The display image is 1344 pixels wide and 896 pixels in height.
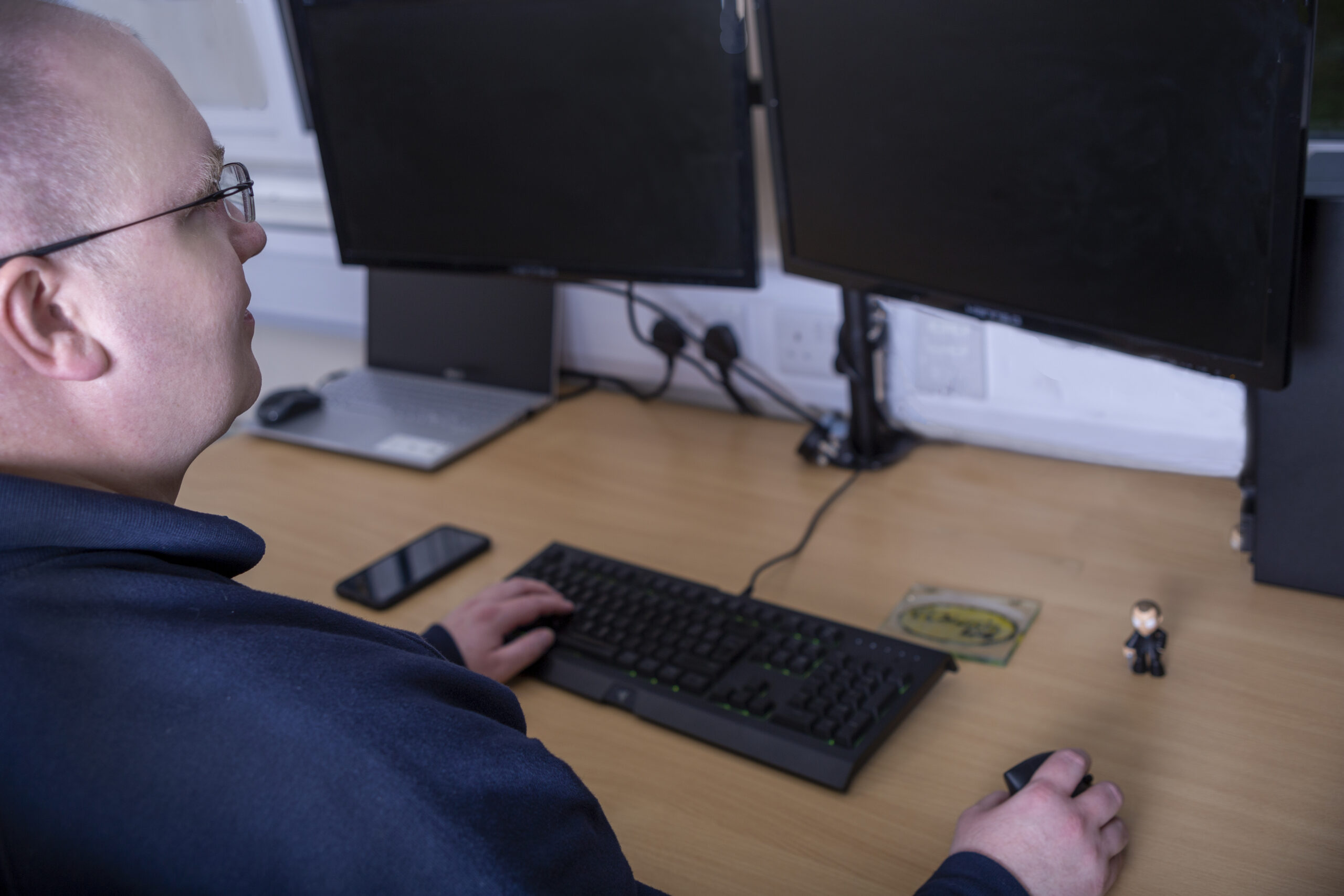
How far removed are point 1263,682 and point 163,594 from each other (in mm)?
794

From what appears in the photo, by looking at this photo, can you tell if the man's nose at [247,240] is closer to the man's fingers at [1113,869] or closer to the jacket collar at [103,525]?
the jacket collar at [103,525]

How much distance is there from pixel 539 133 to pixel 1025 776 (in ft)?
2.88

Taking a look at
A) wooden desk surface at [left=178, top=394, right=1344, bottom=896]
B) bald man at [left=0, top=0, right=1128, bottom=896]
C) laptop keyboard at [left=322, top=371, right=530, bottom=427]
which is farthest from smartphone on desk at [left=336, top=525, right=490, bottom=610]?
bald man at [left=0, top=0, right=1128, bottom=896]

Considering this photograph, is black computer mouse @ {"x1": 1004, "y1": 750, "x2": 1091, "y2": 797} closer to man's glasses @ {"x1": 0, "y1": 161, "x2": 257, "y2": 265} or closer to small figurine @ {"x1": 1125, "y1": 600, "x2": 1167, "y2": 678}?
small figurine @ {"x1": 1125, "y1": 600, "x2": 1167, "y2": 678}

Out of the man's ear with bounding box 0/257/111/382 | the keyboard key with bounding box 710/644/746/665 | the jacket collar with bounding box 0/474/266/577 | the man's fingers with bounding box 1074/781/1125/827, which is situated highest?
the man's ear with bounding box 0/257/111/382

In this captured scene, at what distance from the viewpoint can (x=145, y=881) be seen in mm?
509

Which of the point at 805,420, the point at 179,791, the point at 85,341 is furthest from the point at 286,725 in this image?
the point at 805,420

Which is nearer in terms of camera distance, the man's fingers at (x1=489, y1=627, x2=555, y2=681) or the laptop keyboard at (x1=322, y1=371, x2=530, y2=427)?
the man's fingers at (x1=489, y1=627, x2=555, y2=681)

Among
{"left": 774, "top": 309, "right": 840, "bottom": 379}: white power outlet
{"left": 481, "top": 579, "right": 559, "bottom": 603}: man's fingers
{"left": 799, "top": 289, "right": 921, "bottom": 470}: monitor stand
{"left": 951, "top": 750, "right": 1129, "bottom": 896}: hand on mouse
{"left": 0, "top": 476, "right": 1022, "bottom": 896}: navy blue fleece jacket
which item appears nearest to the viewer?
{"left": 0, "top": 476, "right": 1022, "bottom": 896}: navy blue fleece jacket

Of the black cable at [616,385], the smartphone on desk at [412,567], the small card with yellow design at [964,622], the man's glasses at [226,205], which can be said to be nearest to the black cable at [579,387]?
the black cable at [616,385]

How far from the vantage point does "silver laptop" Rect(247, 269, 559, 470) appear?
4.84 ft

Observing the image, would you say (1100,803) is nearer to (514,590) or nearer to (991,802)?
(991,802)

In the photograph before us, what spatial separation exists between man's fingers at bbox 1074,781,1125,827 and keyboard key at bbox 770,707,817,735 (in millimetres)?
200

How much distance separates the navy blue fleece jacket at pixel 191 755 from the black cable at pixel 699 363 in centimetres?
88
